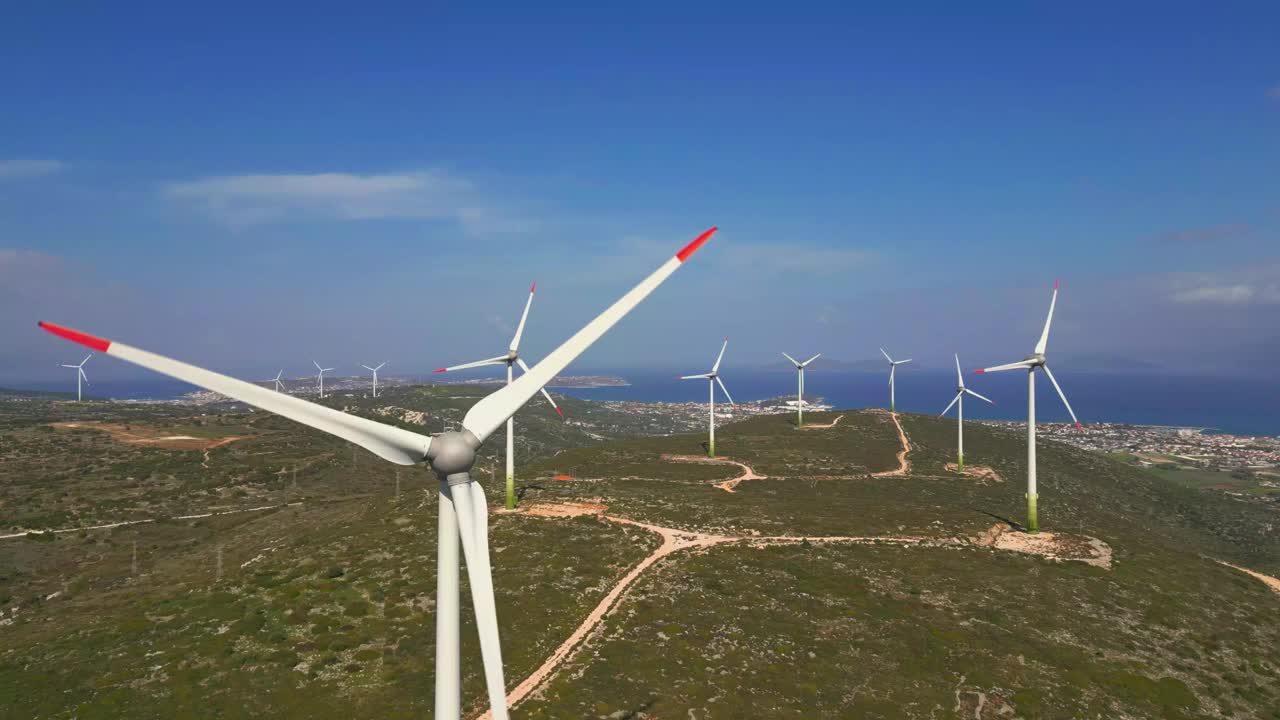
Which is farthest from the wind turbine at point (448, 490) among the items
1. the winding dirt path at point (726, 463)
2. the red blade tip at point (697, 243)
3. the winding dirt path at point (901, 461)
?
the winding dirt path at point (901, 461)

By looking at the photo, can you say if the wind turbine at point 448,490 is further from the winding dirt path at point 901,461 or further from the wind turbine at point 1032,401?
the winding dirt path at point 901,461

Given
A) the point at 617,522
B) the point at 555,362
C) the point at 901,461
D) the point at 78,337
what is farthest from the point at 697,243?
the point at 901,461

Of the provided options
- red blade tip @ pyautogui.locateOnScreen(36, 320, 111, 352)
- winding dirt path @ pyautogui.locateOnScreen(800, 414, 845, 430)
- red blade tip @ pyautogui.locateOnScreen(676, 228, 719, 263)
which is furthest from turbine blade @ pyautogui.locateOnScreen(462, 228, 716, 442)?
winding dirt path @ pyautogui.locateOnScreen(800, 414, 845, 430)

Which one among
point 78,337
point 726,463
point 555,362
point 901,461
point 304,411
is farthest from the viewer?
point 901,461

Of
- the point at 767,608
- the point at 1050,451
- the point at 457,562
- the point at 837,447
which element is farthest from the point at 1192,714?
the point at 1050,451

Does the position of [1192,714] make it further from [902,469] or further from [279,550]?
[902,469]

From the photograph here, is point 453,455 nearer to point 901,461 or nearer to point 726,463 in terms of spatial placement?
point 726,463

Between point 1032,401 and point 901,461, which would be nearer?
point 1032,401
